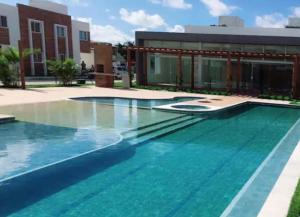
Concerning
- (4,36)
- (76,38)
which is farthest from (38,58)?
(76,38)

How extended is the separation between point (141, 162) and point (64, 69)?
21.0 metres

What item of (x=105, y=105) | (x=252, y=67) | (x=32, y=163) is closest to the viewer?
(x=32, y=163)

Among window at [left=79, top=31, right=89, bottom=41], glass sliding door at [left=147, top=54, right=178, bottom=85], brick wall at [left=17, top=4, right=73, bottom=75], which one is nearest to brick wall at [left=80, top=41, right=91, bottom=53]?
window at [left=79, top=31, right=89, bottom=41]

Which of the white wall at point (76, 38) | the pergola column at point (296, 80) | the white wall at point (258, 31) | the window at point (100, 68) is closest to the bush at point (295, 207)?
the pergola column at point (296, 80)

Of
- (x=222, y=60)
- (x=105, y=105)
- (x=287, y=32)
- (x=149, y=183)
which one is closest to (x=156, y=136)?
(x=149, y=183)

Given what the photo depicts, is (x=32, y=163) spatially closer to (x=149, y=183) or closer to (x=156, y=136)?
(x=149, y=183)

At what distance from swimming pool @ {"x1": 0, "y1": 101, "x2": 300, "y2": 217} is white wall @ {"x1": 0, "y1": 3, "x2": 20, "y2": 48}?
23.8 meters

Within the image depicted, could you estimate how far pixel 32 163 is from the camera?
8141 millimetres

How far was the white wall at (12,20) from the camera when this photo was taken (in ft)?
117

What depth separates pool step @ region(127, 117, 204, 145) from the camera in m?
10.8

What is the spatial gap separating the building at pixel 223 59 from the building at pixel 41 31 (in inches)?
551

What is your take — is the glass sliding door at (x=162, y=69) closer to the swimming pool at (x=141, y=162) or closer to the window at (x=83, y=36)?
the swimming pool at (x=141, y=162)

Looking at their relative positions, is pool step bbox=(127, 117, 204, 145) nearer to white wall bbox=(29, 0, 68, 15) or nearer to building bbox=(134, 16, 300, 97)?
building bbox=(134, 16, 300, 97)

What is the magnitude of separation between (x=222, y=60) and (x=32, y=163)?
21.6m
